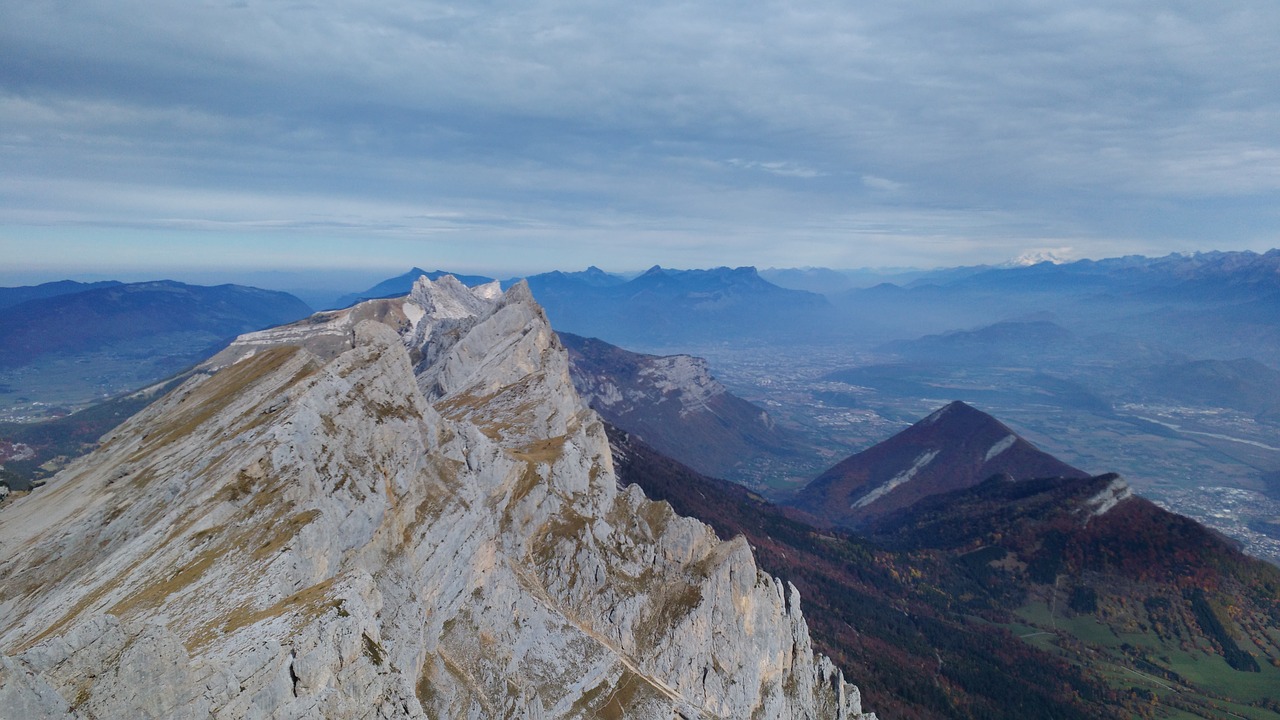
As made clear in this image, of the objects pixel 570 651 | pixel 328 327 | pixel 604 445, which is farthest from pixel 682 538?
pixel 328 327

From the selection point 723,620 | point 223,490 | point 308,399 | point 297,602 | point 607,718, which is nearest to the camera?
point 297,602

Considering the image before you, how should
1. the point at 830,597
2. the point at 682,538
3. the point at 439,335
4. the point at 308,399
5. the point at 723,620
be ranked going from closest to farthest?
the point at 308,399, the point at 723,620, the point at 682,538, the point at 439,335, the point at 830,597

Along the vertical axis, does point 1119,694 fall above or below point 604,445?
below

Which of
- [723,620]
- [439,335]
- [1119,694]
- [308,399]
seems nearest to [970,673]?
[1119,694]

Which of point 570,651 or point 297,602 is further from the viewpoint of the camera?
point 570,651

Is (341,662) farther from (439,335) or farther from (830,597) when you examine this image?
(830,597)

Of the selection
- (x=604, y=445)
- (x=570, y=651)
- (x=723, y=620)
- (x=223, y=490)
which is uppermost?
(x=223, y=490)
